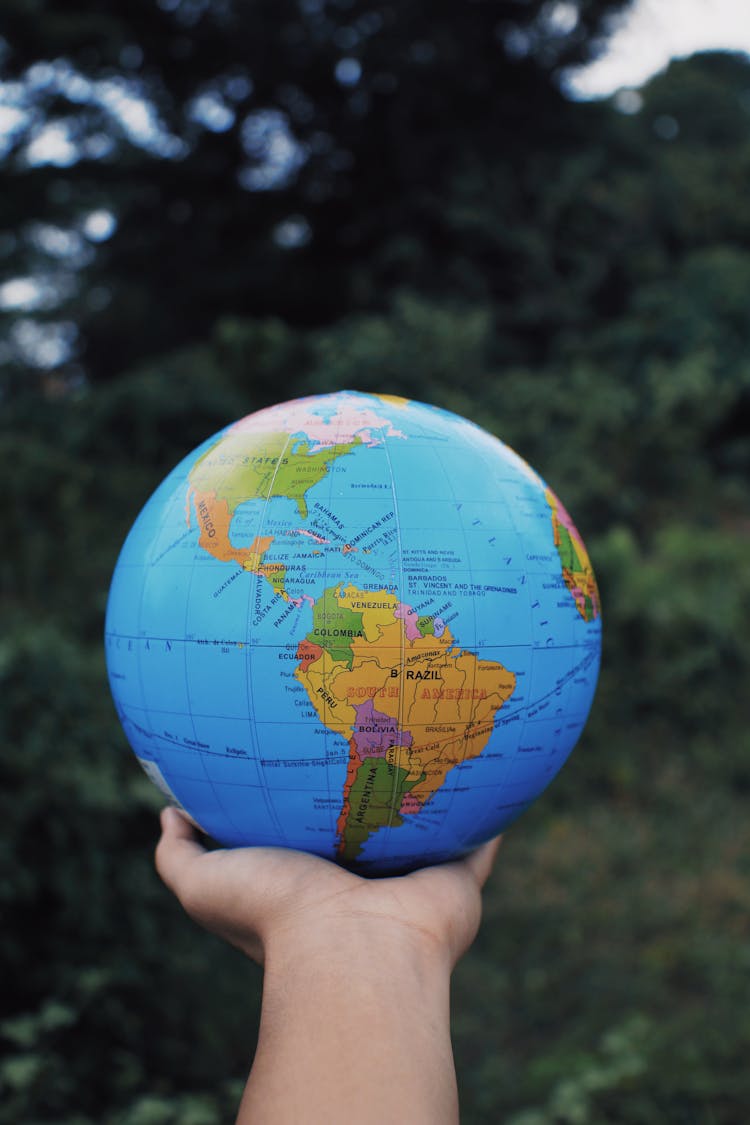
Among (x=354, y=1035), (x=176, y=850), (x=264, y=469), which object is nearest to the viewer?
(x=354, y=1035)

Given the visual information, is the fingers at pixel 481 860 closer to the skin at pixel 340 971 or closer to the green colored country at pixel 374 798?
the skin at pixel 340 971

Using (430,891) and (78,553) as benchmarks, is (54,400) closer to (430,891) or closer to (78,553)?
(78,553)

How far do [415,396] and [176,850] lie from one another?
5.49m

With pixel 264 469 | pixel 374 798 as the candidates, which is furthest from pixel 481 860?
pixel 264 469

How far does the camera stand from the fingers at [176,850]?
1.85 m

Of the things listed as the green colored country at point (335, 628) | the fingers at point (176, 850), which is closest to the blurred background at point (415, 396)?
the fingers at point (176, 850)

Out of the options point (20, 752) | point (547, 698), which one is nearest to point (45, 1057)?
point (20, 752)

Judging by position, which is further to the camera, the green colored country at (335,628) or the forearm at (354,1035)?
the green colored country at (335,628)

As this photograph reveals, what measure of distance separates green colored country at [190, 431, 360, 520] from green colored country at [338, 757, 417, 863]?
1.62 ft

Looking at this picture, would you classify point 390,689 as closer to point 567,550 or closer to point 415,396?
point 567,550

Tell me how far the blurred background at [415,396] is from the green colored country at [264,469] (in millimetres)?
1962

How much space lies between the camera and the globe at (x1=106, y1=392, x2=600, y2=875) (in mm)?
1648

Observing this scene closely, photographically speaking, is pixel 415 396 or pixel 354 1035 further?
pixel 415 396

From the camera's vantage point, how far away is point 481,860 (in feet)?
6.84
